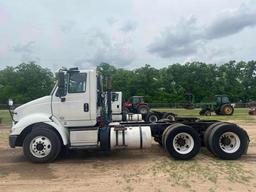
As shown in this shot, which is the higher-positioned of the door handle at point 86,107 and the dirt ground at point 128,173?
the door handle at point 86,107

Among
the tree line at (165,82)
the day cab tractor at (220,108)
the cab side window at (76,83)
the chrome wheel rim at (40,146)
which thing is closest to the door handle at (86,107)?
the cab side window at (76,83)

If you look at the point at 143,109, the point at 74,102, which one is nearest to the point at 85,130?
the point at 74,102

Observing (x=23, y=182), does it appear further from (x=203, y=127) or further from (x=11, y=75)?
(x=11, y=75)

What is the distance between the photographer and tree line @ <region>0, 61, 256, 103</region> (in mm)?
91625

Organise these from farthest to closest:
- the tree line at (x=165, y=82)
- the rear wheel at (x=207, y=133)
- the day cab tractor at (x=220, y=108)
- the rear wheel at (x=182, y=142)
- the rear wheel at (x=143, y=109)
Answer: the tree line at (x=165, y=82)
the day cab tractor at (x=220, y=108)
the rear wheel at (x=143, y=109)
the rear wheel at (x=207, y=133)
the rear wheel at (x=182, y=142)

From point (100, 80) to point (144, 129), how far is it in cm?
222

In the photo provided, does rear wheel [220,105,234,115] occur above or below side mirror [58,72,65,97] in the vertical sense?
below

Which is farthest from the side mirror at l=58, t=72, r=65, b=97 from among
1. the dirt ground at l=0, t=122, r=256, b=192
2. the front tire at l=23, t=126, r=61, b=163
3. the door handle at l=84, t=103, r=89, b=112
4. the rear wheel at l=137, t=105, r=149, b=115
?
the rear wheel at l=137, t=105, r=149, b=115

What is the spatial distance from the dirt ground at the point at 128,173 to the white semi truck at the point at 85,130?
0.40 m

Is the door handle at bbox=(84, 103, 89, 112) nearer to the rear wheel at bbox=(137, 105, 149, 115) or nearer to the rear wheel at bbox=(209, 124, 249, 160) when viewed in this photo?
the rear wheel at bbox=(209, 124, 249, 160)

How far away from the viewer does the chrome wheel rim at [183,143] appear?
1047 cm

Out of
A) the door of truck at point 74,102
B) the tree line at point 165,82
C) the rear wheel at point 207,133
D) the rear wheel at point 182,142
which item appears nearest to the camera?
the rear wheel at point 182,142

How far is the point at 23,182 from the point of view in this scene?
8156mm

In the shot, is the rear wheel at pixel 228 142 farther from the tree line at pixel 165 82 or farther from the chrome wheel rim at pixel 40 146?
the tree line at pixel 165 82
